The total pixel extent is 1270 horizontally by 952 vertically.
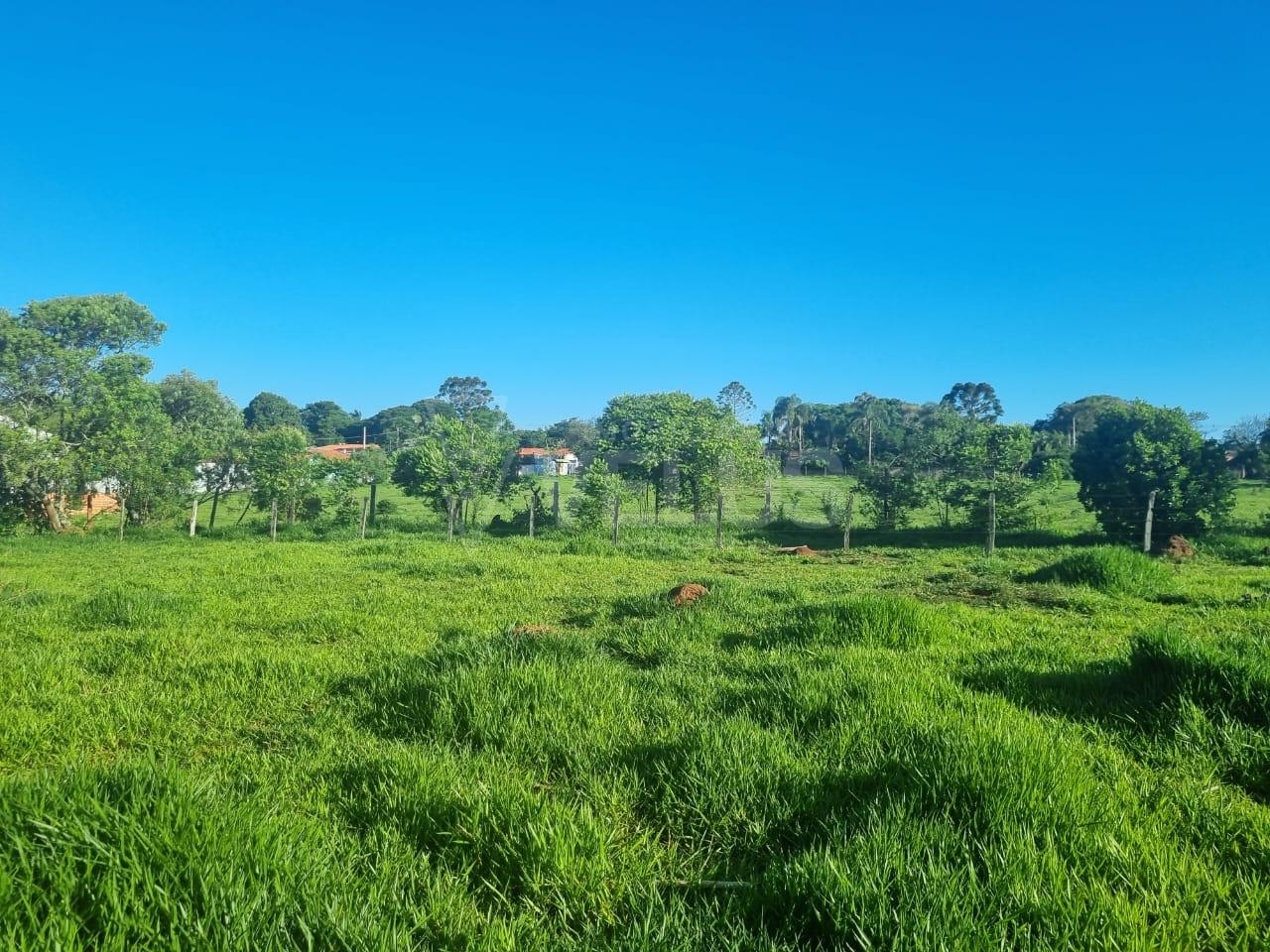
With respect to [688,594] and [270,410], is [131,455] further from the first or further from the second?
[270,410]

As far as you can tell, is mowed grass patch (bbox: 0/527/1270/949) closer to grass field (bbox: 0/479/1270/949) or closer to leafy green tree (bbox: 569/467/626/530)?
grass field (bbox: 0/479/1270/949)

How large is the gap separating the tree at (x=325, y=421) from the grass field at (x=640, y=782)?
88.4 meters

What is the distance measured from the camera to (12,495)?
20547mm

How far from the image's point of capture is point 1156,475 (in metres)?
19.0

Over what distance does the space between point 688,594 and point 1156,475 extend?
58.1ft

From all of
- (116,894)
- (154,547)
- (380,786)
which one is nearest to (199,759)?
(380,786)

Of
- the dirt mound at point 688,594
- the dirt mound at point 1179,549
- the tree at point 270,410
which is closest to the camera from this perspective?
the dirt mound at point 688,594

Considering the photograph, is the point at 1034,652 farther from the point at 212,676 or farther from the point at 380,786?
the point at 212,676

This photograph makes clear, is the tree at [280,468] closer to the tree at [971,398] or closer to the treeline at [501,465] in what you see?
the treeline at [501,465]

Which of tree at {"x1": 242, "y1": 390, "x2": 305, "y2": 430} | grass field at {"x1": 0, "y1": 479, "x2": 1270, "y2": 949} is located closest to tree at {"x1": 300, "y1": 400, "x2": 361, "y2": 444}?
tree at {"x1": 242, "y1": 390, "x2": 305, "y2": 430}

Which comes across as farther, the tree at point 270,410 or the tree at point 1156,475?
the tree at point 270,410

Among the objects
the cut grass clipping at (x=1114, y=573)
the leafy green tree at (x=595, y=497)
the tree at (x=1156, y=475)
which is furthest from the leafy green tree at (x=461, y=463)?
the tree at (x=1156, y=475)

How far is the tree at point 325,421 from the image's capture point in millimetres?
88750

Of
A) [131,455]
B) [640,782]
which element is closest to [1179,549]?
[640,782]
